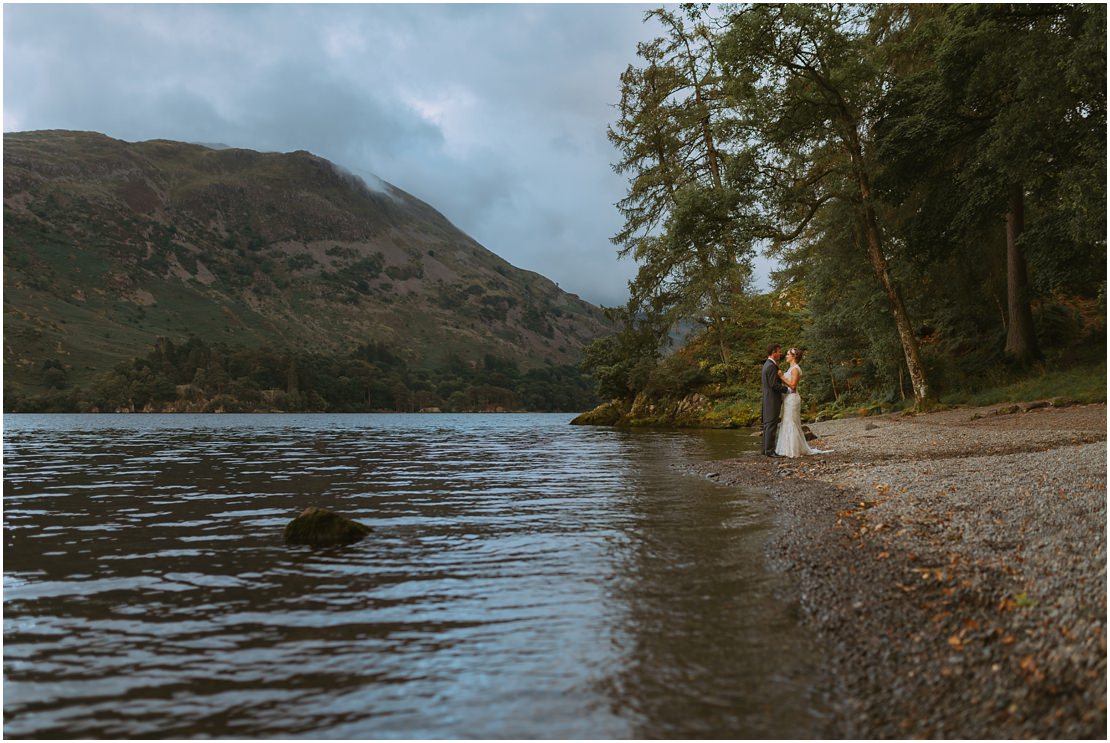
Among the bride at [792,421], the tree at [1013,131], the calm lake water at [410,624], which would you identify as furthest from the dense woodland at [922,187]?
the calm lake water at [410,624]

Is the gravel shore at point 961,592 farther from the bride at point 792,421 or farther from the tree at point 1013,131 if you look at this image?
the tree at point 1013,131

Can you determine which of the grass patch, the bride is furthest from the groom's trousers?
the grass patch

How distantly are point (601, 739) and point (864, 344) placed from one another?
35229mm

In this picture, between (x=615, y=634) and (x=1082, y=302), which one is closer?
(x=615, y=634)

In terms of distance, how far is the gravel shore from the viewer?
4137 millimetres

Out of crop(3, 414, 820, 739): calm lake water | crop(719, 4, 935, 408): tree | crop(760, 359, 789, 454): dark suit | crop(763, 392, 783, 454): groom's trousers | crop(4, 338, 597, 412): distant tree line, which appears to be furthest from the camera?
crop(4, 338, 597, 412): distant tree line

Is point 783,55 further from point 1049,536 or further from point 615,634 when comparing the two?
point 615,634

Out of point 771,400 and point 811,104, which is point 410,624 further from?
point 811,104

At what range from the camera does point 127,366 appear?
14138cm

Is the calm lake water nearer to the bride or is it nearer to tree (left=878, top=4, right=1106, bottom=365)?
the bride

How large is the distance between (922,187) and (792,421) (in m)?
17.2

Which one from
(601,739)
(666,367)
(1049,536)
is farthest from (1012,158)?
(666,367)

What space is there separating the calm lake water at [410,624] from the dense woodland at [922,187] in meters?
18.4

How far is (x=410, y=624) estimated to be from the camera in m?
6.15
